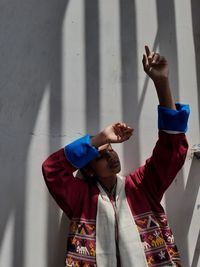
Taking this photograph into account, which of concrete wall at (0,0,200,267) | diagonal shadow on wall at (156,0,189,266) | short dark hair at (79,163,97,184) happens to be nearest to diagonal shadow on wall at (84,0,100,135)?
concrete wall at (0,0,200,267)

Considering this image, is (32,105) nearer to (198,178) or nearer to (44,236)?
(44,236)

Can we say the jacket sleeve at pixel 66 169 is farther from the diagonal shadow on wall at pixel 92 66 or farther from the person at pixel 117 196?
the diagonal shadow on wall at pixel 92 66

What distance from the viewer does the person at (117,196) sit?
105cm

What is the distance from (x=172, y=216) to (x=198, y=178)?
0.56ft

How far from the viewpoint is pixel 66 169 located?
3.57 feet

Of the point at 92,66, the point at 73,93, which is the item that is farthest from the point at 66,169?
the point at 92,66

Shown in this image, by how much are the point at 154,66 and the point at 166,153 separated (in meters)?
0.25

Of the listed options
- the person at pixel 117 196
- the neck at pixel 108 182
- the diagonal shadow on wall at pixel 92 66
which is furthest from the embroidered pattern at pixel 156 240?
the diagonal shadow on wall at pixel 92 66

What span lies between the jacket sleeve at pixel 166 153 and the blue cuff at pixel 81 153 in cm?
18

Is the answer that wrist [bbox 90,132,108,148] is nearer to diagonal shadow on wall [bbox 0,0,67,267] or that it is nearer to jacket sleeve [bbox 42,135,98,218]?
jacket sleeve [bbox 42,135,98,218]

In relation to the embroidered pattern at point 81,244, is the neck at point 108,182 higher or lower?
higher

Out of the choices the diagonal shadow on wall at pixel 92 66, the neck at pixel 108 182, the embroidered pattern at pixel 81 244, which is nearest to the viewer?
the embroidered pattern at pixel 81 244

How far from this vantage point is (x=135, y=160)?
4.14 feet

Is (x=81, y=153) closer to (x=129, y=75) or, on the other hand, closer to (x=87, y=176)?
(x=87, y=176)
